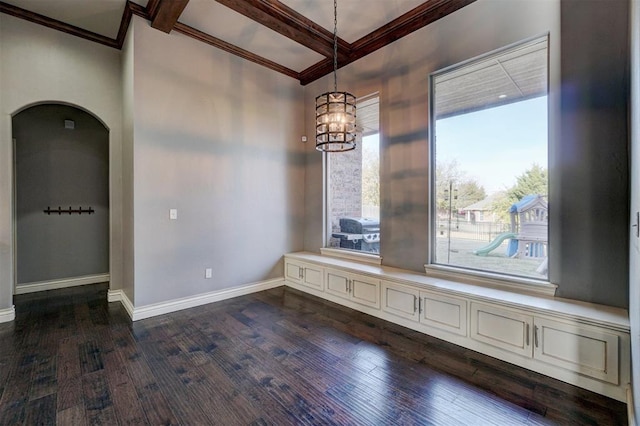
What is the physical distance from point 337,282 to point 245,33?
140 inches

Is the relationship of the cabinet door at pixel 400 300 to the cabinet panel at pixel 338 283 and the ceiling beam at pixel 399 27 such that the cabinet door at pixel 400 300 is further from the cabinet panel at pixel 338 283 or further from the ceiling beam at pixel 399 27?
the ceiling beam at pixel 399 27

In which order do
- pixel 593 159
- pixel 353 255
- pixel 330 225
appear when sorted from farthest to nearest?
pixel 330 225 → pixel 353 255 → pixel 593 159

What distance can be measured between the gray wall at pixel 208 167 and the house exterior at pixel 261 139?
2cm

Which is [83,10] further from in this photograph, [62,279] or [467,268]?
[467,268]

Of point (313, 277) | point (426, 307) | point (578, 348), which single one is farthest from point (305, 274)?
point (578, 348)

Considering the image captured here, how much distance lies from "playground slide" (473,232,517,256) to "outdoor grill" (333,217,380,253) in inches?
51.5

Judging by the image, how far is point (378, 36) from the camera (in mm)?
3748

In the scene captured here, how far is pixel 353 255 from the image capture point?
14.1 feet

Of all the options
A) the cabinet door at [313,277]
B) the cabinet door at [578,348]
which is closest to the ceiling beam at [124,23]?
the cabinet door at [313,277]

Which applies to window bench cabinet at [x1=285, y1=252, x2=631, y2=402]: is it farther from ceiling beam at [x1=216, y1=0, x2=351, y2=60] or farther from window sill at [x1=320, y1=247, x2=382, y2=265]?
ceiling beam at [x1=216, y1=0, x2=351, y2=60]

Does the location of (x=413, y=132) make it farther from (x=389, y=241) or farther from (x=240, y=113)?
(x=240, y=113)

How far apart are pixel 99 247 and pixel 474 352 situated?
224 inches

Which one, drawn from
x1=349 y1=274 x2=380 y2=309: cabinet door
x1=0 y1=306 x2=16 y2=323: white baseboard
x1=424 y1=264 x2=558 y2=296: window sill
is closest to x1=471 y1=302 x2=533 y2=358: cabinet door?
x1=424 y1=264 x2=558 y2=296: window sill

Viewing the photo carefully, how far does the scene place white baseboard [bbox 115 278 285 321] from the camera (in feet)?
11.2
